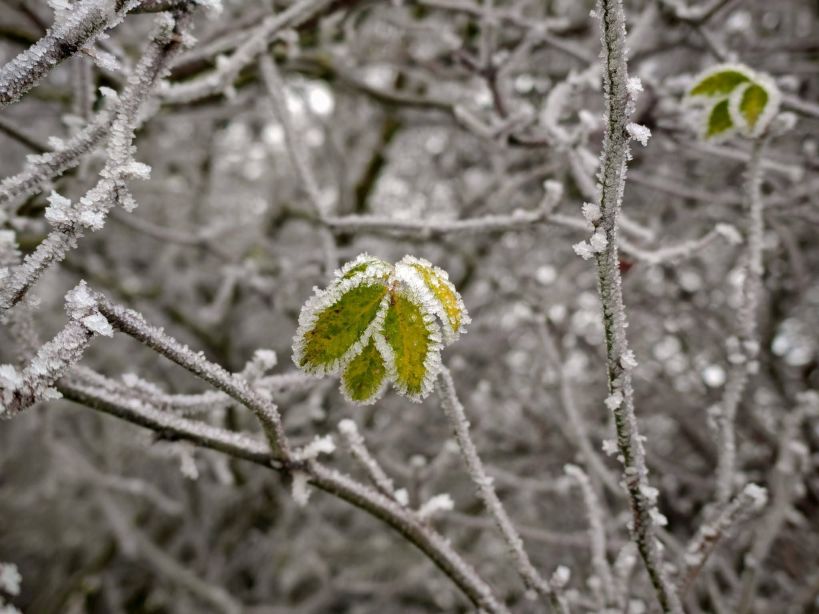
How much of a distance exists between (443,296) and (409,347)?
0.09 m

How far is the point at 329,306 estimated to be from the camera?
88cm

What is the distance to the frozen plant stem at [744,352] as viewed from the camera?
136cm

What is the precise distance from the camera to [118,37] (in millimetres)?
3404

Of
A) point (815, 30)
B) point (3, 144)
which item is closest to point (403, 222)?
point (815, 30)

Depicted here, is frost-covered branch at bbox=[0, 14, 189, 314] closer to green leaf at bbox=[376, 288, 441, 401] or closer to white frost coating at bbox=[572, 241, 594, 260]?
green leaf at bbox=[376, 288, 441, 401]

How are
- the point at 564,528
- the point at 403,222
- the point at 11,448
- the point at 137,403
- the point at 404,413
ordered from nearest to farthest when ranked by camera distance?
the point at 137,403
the point at 403,222
the point at 404,413
the point at 564,528
the point at 11,448

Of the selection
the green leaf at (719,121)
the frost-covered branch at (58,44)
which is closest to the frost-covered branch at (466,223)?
the green leaf at (719,121)

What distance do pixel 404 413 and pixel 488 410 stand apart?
1.92 feet

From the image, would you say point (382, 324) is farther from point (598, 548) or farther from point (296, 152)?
point (296, 152)

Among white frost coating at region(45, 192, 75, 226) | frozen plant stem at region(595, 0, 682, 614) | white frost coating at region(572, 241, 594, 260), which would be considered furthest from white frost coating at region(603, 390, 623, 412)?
white frost coating at region(45, 192, 75, 226)

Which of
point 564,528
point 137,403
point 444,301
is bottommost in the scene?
point 137,403

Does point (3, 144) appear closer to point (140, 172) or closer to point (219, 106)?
point (219, 106)

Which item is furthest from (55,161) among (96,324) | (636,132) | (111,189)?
(636,132)

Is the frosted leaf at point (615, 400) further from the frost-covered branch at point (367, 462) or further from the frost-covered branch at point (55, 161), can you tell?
the frost-covered branch at point (55, 161)
